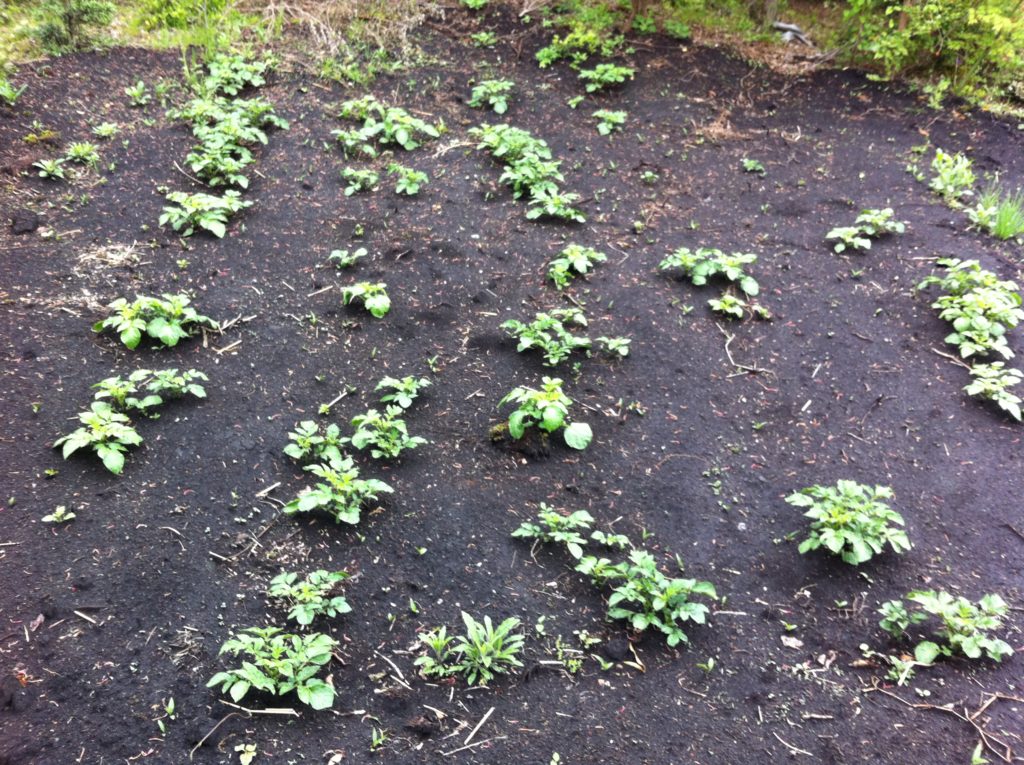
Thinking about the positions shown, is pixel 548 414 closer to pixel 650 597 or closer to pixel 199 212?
pixel 650 597

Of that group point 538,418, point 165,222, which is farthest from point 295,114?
point 538,418

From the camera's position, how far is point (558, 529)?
291 centimetres

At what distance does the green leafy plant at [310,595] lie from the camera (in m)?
2.50

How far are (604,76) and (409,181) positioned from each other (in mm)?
2269

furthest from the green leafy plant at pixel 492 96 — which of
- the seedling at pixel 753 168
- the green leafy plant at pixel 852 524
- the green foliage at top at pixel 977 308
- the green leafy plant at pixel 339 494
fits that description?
the green leafy plant at pixel 852 524

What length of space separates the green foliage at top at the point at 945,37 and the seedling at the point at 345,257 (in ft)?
15.8

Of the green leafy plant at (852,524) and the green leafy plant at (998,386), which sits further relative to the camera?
the green leafy plant at (998,386)

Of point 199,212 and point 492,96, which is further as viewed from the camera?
point 492,96

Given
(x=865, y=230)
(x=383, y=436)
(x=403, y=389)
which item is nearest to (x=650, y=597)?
(x=383, y=436)

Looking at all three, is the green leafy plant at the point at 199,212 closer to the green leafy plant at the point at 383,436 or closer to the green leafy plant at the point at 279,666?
the green leafy plant at the point at 383,436

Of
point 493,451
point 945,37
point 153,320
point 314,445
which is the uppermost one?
point 945,37

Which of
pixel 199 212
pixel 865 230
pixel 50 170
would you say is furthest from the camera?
pixel 865 230

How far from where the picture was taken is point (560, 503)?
311cm

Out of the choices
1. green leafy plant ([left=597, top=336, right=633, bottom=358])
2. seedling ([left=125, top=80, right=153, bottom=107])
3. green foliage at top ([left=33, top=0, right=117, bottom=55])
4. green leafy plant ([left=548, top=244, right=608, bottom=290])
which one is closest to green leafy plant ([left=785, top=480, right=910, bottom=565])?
green leafy plant ([left=597, top=336, right=633, bottom=358])
